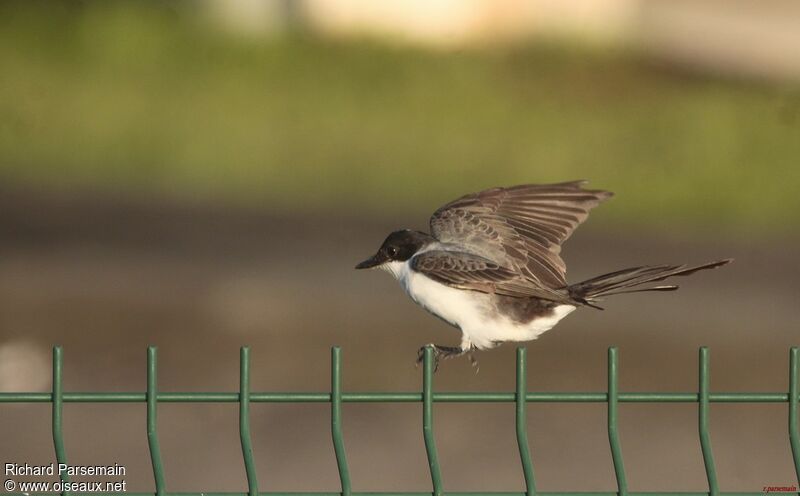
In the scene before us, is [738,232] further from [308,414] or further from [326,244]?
[308,414]

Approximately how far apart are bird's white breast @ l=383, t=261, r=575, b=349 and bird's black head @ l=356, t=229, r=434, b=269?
0.41ft

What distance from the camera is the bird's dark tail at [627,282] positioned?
652 cm

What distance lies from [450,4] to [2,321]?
12.5 meters

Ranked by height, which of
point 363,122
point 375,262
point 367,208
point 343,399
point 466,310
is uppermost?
point 363,122

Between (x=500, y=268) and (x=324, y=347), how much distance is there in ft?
20.9

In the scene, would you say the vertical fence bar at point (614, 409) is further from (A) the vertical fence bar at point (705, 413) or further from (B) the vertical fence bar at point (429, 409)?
(B) the vertical fence bar at point (429, 409)

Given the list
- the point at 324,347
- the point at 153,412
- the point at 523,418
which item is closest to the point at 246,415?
the point at 153,412

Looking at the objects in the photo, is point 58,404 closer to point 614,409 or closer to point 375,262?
point 614,409

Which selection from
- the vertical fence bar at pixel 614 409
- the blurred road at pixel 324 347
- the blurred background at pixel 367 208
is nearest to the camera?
the vertical fence bar at pixel 614 409

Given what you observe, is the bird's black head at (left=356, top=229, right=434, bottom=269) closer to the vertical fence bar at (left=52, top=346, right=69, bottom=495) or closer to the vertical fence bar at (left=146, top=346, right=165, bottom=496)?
the vertical fence bar at (left=146, top=346, right=165, bottom=496)

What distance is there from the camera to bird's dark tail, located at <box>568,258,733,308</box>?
652cm

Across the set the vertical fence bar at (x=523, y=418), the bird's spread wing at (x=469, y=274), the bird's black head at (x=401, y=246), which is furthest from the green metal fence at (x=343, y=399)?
the bird's black head at (x=401, y=246)

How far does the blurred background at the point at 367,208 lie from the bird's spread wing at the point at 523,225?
2786mm

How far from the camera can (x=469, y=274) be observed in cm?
694
